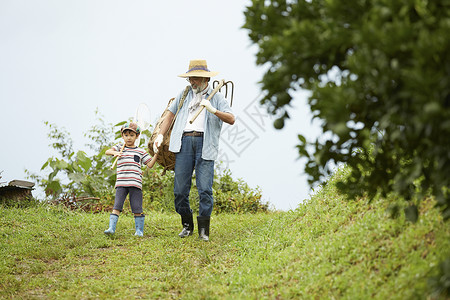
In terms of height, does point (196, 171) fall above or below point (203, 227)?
above

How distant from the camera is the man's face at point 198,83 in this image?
7230 mm

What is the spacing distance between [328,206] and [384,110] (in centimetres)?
364

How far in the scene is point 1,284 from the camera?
5.58 meters

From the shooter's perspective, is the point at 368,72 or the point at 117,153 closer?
the point at 368,72

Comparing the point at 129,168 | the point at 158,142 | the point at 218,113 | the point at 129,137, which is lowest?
the point at 129,168

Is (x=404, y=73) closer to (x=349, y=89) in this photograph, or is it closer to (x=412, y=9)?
(x=349, y=89)

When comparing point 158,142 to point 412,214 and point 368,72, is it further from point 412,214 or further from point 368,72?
point 368,72

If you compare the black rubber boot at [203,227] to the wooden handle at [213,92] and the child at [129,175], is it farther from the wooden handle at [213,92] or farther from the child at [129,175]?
the wooden handle at [213,92]

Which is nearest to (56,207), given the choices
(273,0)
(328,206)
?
(328,206)

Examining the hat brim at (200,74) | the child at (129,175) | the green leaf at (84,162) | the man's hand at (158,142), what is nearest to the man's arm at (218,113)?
Result: the hat brim at (200,74)

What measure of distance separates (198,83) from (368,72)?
4.80 meters

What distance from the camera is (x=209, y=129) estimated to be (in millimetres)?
7031

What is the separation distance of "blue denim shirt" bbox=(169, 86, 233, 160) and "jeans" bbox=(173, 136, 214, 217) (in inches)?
4.3

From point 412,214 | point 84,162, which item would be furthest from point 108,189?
point 412,214
